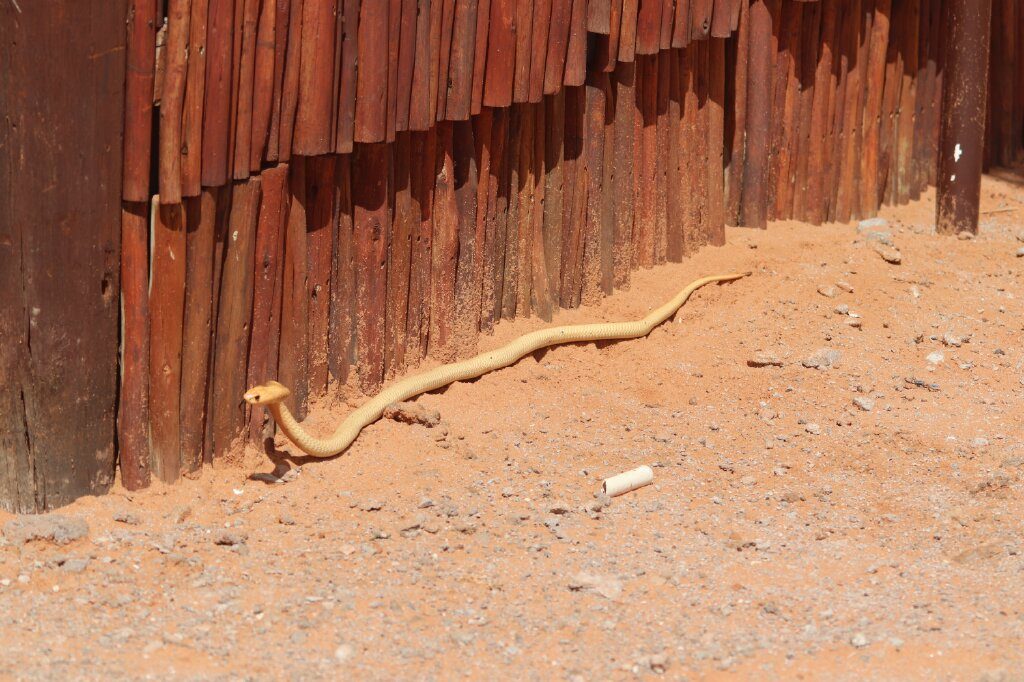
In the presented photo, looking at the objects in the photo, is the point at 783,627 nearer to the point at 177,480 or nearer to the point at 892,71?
the point at 177,480

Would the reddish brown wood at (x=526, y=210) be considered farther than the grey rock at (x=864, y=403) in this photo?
Yes

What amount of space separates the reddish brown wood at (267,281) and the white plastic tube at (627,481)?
140 centimetres

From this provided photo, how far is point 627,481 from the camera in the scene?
18.2 feet

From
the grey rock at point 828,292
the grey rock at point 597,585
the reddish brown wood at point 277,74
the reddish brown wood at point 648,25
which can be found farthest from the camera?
the grey rock at point 828,292

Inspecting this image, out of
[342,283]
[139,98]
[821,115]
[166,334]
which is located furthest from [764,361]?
[139,98]

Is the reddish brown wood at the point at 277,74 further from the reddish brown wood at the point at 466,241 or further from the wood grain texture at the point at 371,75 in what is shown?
the reddish brown wood at the point at 466,241

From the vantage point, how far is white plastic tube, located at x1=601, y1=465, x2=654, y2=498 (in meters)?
5.51

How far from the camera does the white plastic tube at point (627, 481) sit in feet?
18.1

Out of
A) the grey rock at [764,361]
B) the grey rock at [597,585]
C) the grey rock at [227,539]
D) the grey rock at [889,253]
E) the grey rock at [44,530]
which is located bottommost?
the grey rock at [597,585]

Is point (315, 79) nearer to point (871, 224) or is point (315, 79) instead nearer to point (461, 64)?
point (461, 64)

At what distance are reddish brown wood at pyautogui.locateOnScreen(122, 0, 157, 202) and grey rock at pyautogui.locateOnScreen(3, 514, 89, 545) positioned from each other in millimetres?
1148

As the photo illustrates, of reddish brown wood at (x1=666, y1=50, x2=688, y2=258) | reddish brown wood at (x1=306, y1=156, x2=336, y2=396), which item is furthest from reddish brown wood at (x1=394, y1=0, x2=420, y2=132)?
reddish brown wood at (x1=666, y1=50, x2=688, y2=258)

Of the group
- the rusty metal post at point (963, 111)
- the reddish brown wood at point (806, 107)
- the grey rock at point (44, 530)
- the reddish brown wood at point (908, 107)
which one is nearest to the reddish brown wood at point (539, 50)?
the reddish brown wood at point (806, 107)

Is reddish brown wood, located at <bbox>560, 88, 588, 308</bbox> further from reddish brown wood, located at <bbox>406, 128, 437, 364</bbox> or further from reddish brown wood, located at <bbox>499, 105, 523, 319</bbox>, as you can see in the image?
reddish brown wood, located at <bbox>406, 128, 437, 364</bbox>
